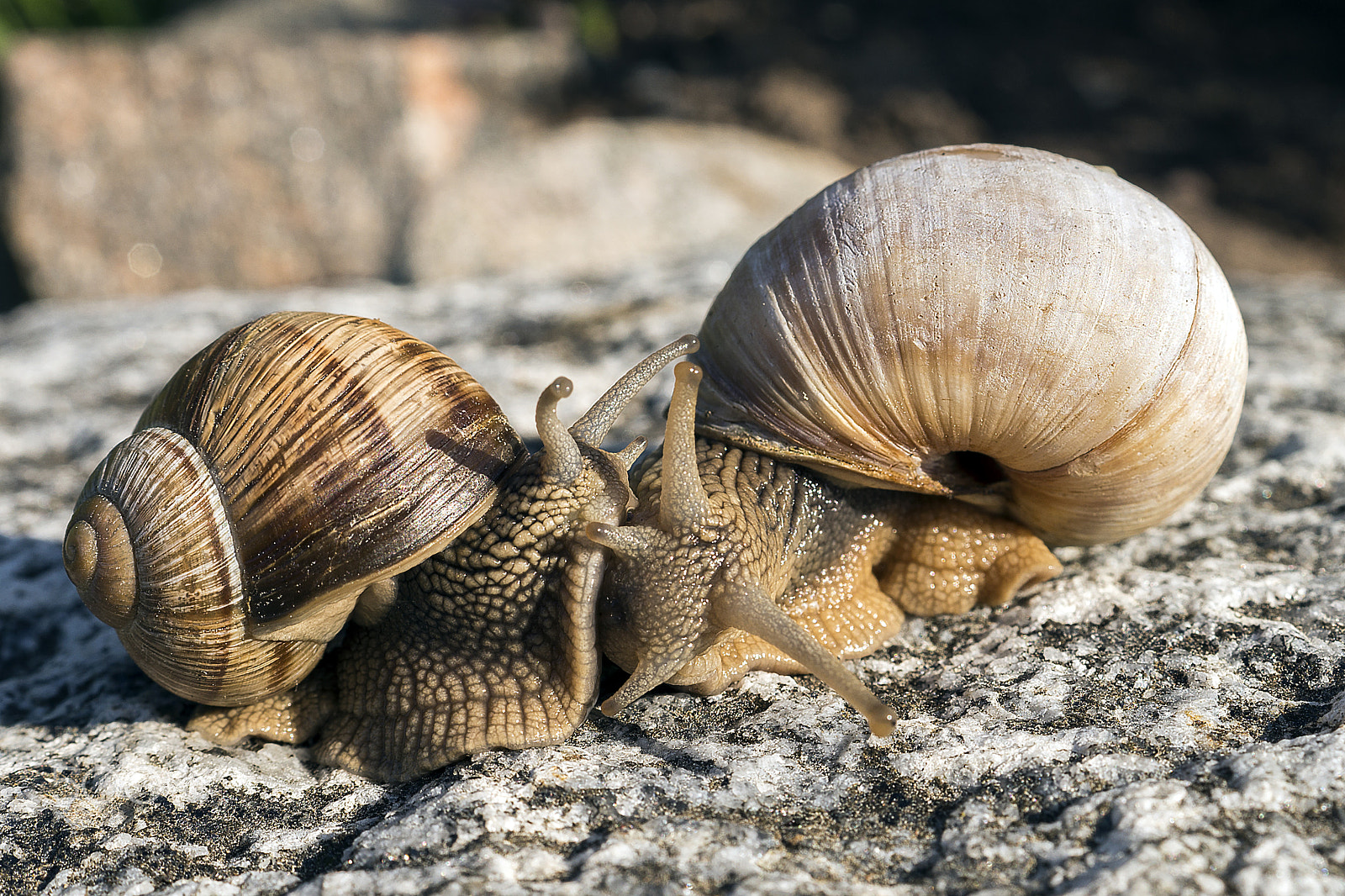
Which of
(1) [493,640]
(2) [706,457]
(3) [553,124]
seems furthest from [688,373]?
(3) [553,124]

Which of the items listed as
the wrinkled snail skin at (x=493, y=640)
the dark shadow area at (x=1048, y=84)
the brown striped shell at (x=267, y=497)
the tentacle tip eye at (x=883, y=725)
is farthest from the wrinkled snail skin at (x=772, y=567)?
the dark shadow area at (x=1048, y=84)

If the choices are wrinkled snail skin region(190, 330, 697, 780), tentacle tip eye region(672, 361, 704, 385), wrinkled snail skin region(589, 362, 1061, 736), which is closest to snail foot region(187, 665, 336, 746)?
wrinkled snail skin region(190, 330, 697, 780)

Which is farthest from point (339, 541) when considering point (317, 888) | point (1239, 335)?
point (1239, 335)

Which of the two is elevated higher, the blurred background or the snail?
the blurred background

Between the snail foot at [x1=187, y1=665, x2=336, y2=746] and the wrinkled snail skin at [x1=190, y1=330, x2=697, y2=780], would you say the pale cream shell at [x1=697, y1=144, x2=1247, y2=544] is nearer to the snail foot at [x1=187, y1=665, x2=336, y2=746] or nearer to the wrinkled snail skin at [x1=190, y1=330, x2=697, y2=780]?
the wrinkled snail skin at [x1=190, y1=330, x2=697, y2=780]

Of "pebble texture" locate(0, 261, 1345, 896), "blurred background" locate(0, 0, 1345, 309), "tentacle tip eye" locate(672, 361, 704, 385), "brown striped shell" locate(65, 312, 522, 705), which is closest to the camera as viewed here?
"pebble texture" locate(0, 261, 1345, 896)
